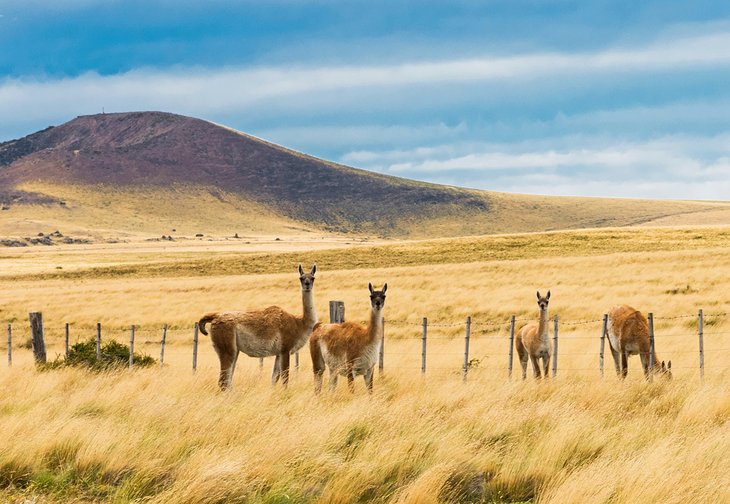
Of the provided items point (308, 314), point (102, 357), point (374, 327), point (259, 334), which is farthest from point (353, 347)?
point (102, 357)

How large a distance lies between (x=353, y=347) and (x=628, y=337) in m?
5.41

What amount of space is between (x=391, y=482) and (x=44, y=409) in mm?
4709

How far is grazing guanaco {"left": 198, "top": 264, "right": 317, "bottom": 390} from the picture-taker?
39.2 ft

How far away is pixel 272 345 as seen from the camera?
12078mm

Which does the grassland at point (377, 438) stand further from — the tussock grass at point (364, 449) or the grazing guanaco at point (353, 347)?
the grazing guanaco at point (353, 347)

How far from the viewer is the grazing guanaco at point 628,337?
1363cm

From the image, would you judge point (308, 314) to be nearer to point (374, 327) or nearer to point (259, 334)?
point (259, 334)

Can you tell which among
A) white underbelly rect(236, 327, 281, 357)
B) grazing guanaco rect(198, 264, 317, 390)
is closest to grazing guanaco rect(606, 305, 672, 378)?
grazing guanaco rect(198, 264, 317, 390)

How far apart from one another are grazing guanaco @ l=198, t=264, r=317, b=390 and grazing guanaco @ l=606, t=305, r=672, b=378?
17.9ft

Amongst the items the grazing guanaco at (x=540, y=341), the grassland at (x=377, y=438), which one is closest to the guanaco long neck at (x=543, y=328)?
the grazing guanaco at (x=540, y=341)

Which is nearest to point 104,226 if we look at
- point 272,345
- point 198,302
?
point 198,302

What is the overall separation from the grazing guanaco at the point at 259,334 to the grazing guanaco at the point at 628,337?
17.9 ft

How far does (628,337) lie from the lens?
45.2 feet

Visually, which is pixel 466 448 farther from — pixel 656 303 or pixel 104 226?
pixel 104 226
